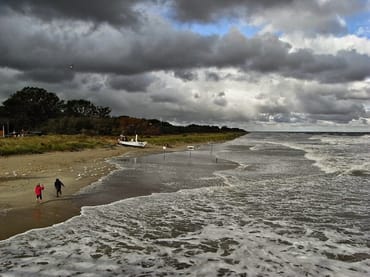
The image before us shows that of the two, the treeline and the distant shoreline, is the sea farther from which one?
the treeline

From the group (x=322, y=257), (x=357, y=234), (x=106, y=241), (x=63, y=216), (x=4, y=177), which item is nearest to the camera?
(x=322, y=257)

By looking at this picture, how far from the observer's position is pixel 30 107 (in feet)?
389

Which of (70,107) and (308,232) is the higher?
(70,107)

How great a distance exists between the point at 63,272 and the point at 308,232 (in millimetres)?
8790

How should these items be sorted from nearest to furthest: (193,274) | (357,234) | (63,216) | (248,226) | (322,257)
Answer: (193,274), (322,257), (357,234), (248,226), (63,216)

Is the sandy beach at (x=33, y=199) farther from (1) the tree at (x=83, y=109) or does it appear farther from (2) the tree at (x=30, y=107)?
(1) the tree at (x=83, y=109)

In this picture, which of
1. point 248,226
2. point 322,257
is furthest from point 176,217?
point 322,257

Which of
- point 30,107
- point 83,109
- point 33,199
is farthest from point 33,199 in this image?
point 83,109

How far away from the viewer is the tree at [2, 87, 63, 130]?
11294 centimetres

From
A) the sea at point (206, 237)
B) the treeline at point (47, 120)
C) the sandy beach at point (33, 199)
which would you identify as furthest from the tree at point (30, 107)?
the sea at point (206, 237)

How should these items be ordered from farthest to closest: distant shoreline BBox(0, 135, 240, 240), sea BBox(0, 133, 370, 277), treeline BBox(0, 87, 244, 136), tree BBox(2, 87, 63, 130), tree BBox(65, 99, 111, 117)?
tree BBox(65, 99, 111, 117)
tree BBox(2, 87, 63, 130)
treeline BBox(0, 87, 244, 136)
distant shoreline BBox(0, 135, 240, 240)
sea BBox(0, 133, 370, 277)

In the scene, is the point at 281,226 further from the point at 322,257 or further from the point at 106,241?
the point at 106,241

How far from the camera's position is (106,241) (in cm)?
1227

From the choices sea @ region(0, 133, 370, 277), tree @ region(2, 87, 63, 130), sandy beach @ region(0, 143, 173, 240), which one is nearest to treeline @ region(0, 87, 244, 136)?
tree @ region(2, 87, 63, 130)
